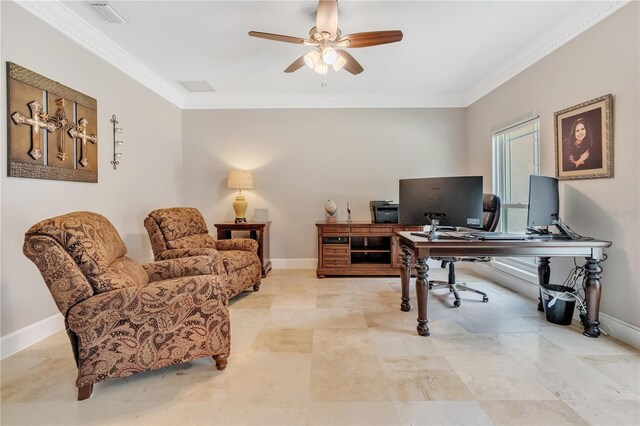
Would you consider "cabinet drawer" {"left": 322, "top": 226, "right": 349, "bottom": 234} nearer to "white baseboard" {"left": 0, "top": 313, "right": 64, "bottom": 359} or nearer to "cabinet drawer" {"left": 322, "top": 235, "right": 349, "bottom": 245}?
"cabinet drawer" {"left": 322, "top": 235, "right": 349, "bottom": 245}

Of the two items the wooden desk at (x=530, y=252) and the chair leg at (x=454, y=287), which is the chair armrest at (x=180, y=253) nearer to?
the wooden desk at (x=530, y=252)

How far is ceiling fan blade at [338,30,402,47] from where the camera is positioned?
2092 mm

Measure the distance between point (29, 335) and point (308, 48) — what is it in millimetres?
3371

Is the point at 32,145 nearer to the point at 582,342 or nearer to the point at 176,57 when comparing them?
the point at 176,57

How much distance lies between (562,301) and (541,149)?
4.88 feet

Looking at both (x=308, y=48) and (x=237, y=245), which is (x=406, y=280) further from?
(x=308, y=48)

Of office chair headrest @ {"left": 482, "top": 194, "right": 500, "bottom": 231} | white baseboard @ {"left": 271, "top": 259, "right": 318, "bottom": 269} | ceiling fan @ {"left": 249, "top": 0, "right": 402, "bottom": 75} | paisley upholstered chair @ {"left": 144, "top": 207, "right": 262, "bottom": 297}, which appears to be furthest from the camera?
white baseboard @ {"left": 271, "top": 259, "right": 318, "bottom": 269}

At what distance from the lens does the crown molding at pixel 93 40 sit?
216 centimetres

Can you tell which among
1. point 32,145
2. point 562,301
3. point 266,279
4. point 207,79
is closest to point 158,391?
point 32,145

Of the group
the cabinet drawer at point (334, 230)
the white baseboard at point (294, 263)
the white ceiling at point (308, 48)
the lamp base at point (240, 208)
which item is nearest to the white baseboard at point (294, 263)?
the white baseboard at point (294, 263)

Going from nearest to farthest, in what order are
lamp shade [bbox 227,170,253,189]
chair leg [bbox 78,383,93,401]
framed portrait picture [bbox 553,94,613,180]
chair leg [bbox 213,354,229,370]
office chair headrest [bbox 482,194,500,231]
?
chair leg [bbox 78,383,93,401]
chair leg [bbox 213,354,229,370]
framed portrait picture [bbox 553,94,613,180]
office chair headrest [bbox 482,194,500,231]
lamp shade [bbox 227,170,253,189]

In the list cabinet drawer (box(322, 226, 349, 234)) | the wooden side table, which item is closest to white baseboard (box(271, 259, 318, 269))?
the wooden side table

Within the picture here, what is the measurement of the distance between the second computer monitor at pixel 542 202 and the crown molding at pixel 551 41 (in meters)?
1.26

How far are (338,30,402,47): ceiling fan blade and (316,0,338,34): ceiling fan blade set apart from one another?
15cm
